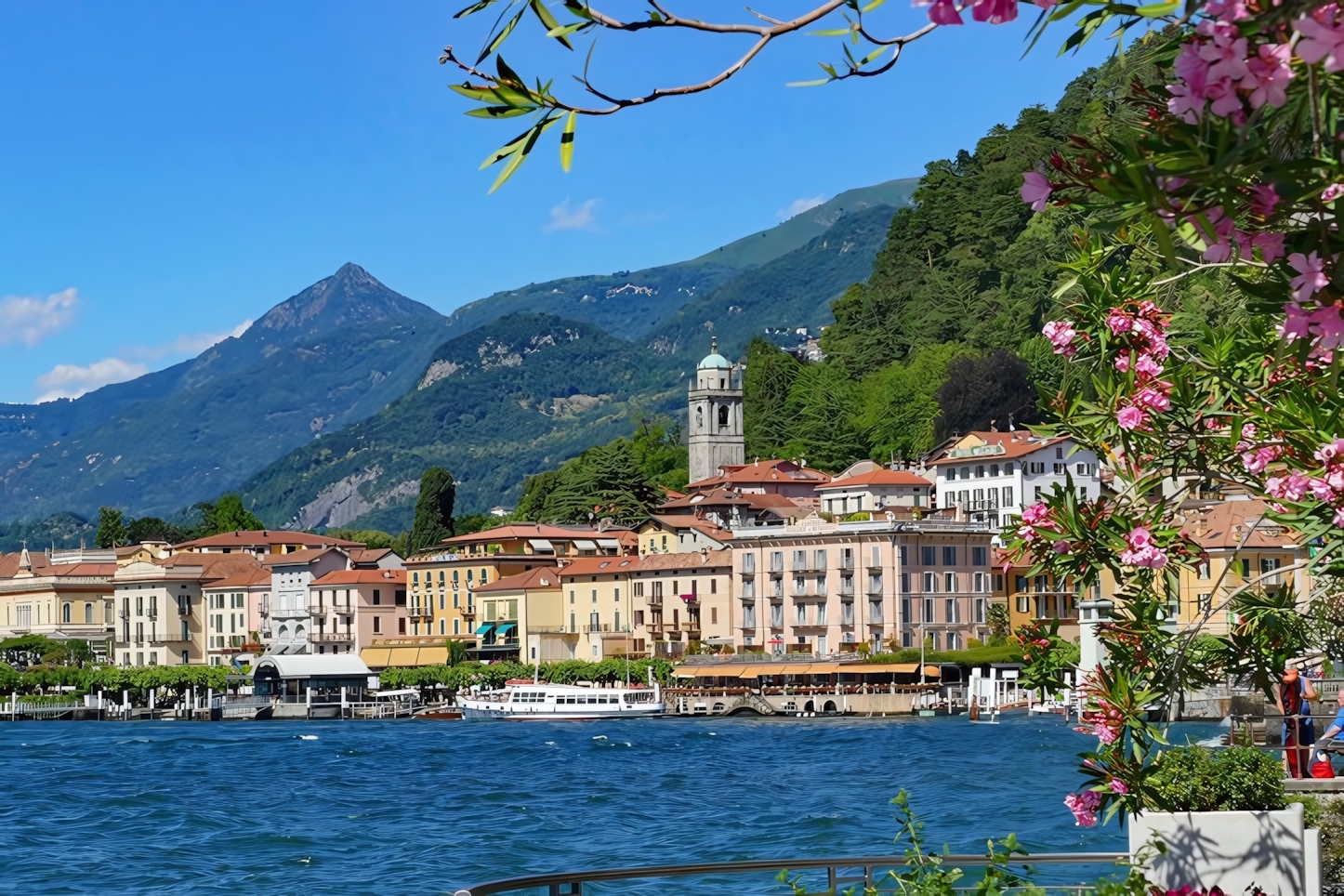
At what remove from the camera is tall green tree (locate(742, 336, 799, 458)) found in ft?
382

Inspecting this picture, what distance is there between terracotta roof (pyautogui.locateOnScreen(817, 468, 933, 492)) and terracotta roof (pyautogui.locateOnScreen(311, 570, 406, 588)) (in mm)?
27217

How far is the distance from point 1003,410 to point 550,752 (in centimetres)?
4339

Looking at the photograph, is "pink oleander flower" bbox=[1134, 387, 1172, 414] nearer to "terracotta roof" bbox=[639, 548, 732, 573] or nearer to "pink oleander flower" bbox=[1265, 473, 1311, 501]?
"pink oleander flower" bbox=[1265, 473, 1311, 501]

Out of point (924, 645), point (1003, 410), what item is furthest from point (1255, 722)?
point (1003, 410)

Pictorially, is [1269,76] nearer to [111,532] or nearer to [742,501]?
[742,501]

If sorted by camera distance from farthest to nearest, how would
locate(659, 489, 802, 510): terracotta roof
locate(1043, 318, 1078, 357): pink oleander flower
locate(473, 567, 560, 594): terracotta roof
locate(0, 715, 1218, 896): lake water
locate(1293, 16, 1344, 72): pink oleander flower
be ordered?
locate(473, 567, 560, 594): terracotta roof < locate(659, 489, 802, 510): terracotta roof < locate(0, 715, 1218, 896): lake water < locate(1043, 318, 1078, 357): pink oleander flower < locate(1293, 16, 1344, 72): pink oleander flower

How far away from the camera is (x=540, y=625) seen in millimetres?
97125

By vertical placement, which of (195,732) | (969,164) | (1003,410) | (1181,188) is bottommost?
(195,732)

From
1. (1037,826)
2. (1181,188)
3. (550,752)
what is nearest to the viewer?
(1181,188)

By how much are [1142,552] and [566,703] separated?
3093 inches

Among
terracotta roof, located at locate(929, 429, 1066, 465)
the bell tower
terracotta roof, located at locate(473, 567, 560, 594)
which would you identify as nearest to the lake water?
terracotta roof, located at locate(929, 429, 1066, 465)

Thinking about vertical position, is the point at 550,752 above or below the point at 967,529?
below

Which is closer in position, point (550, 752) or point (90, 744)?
point (550, 752)

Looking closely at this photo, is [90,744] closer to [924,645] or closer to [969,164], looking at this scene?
[924,645]
